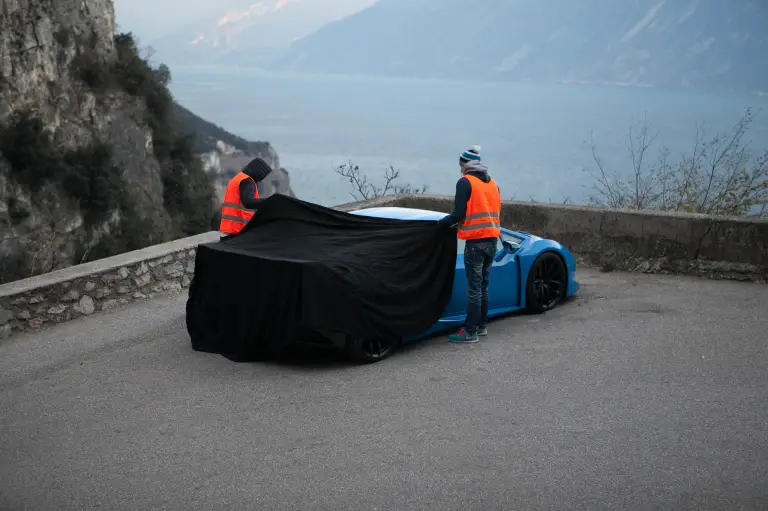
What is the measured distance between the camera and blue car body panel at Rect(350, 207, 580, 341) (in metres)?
8.82

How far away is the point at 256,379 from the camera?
25.0ft

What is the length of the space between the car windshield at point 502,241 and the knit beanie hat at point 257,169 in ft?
7.90

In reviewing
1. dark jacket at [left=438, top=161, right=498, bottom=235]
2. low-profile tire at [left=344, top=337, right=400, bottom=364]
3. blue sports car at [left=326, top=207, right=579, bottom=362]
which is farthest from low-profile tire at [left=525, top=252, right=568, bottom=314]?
low-profile tire at [left=344, top=337, right=400, bottom=364]

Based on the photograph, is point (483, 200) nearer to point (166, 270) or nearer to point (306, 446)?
point (306, 446)

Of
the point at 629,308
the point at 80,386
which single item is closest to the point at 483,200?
the point at 629,308

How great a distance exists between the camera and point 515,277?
31.2 feet

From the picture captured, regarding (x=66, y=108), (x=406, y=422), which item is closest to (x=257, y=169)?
(x=406, y=422)

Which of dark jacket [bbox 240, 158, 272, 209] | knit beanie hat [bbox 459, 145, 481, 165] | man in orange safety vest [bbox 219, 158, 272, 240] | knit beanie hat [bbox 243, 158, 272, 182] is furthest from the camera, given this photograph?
knit beanie hat [bbox 243, 158, 272, 182]

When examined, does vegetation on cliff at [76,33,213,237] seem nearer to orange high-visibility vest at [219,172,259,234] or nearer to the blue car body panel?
orange high-visibility vest at [219,172,259,234]

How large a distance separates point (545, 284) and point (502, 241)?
0.94 m

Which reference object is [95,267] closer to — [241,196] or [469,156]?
[241,196]

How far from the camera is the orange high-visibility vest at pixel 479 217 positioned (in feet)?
27.7

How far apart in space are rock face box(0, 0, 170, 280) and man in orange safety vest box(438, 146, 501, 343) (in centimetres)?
4385

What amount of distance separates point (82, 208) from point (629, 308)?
56.6 m
